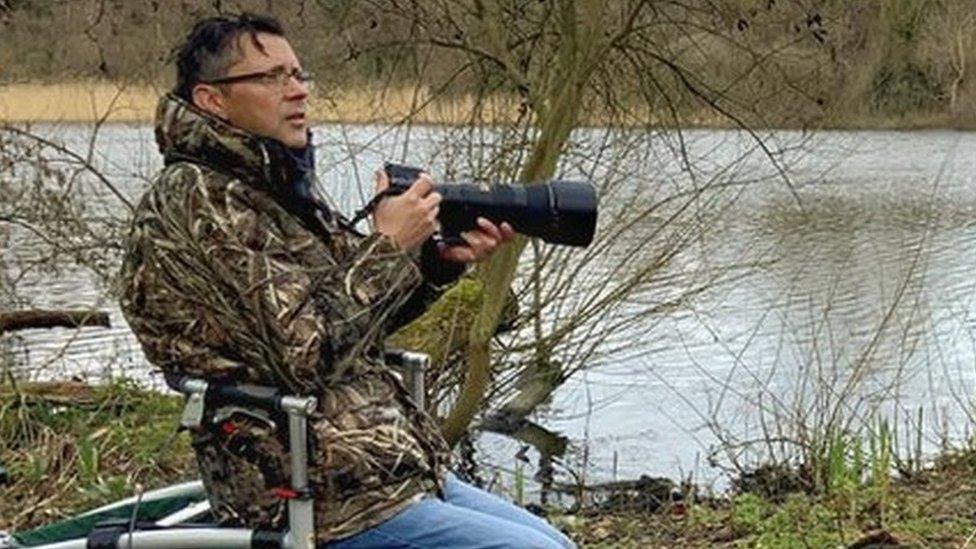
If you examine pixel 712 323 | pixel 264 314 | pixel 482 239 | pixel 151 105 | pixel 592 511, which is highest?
pixel 151 105

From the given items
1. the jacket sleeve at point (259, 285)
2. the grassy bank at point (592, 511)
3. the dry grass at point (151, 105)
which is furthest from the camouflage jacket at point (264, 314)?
the dry grass at point (151, 105)

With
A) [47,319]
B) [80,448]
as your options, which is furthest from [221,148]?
[47,319]

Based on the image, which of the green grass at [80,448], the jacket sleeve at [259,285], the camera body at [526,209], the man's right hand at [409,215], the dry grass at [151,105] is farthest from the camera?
the dry grass at [151,105]

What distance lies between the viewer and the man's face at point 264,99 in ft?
6.67

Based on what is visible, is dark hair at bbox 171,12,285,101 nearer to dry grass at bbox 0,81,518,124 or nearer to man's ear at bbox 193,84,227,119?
man's ear at bbox 193,84,227,119

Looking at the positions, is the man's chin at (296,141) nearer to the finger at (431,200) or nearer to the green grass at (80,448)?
the finger at (431,200)

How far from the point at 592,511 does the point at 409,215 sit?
347 centimetres

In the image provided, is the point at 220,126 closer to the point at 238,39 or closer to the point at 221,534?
the point at 238,39

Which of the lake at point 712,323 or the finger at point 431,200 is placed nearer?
the finger at point 431,200

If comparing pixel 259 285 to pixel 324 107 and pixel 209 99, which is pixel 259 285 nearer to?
pixel 209 99

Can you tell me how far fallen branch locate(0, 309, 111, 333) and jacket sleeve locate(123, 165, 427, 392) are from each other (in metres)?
3.66

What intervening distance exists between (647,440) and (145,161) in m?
2.72

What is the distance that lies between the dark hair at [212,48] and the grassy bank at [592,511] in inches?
67.8

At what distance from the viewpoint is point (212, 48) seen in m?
2.06
